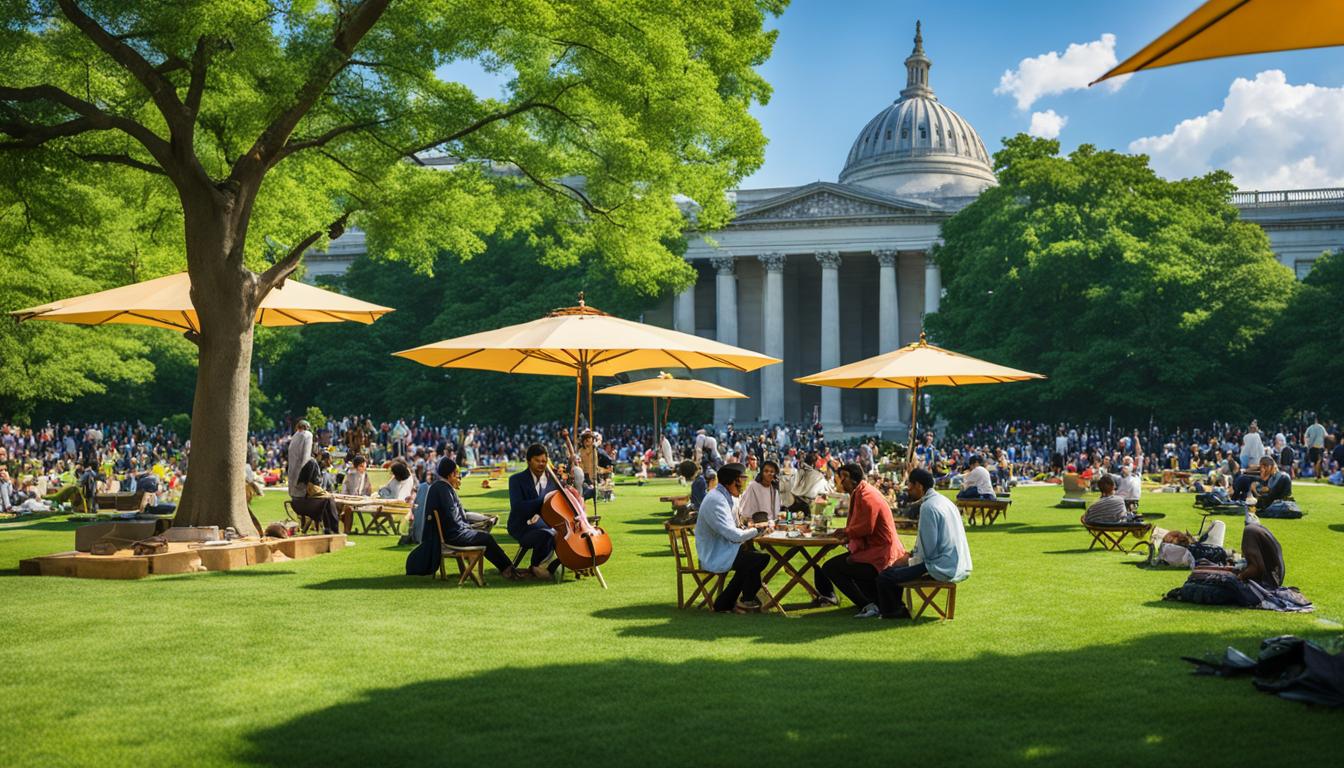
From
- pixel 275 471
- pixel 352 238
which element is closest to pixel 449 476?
pixel 275 471

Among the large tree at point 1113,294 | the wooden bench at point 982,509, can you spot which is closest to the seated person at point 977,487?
the wooden bench at point 982,509

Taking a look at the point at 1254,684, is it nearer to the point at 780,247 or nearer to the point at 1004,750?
the point at 1004,750

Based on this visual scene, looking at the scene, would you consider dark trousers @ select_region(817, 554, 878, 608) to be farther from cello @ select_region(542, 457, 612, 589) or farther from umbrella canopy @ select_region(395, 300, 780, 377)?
umbrella canopy @ select_region(395, 300, 780, 377)

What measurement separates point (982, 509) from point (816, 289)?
172 ft

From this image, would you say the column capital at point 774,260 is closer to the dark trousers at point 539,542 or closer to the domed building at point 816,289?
the domed building at point 816,289

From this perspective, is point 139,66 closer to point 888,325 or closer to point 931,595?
point 931,595

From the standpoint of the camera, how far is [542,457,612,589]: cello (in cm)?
1213

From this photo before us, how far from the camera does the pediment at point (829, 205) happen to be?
63969mm

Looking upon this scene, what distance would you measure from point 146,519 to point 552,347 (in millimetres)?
6545

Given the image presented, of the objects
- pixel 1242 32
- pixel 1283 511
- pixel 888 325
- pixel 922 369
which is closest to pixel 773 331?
pixel 888 325

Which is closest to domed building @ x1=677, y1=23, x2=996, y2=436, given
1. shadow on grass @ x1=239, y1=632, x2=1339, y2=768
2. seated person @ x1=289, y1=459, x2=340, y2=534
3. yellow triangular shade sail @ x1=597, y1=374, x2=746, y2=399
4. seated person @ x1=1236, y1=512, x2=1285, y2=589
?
yellow triangular shade sail @ x1=597, y1=374, x2=746, y2=399

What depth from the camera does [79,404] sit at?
53.8 meters

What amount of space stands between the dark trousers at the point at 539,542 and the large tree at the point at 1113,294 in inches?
1427

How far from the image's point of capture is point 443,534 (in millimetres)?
12312
